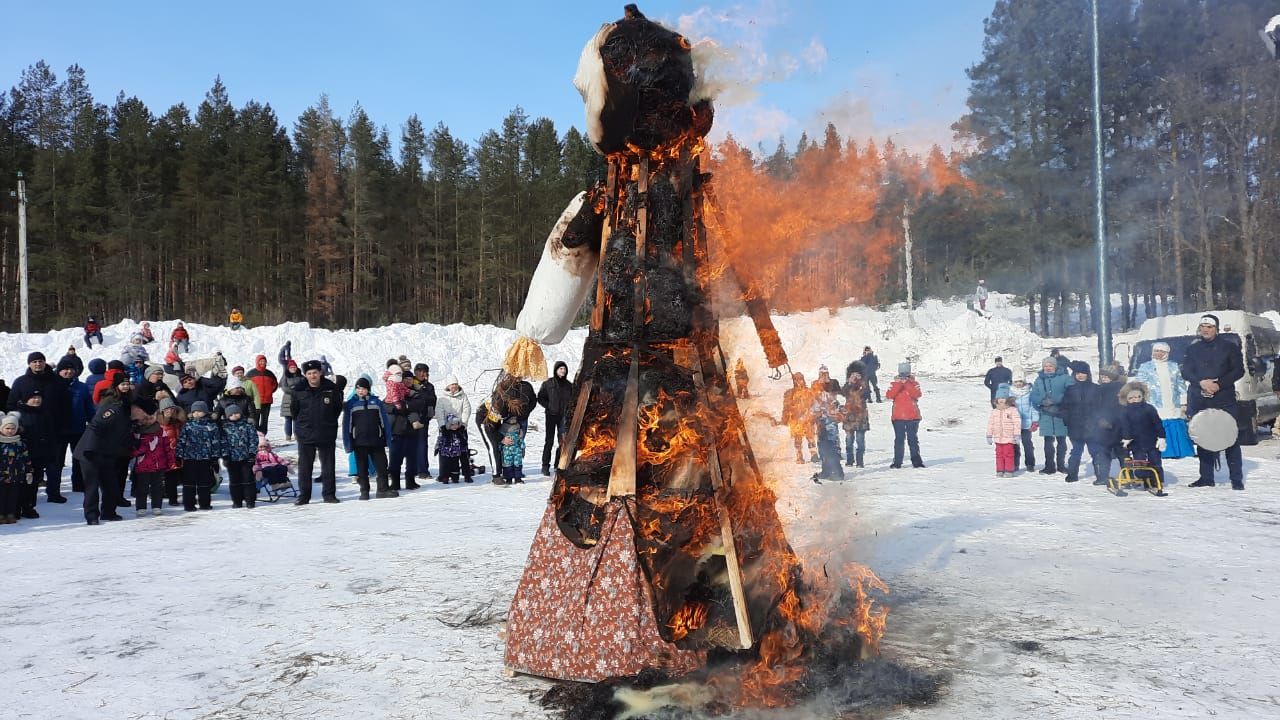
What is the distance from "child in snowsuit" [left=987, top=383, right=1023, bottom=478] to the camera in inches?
435

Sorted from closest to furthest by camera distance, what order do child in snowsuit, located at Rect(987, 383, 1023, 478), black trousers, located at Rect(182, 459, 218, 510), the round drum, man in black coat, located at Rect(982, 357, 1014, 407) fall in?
the round drum < black trousers, located at Rect(182, 459, 218, 510) < child in snowsuit, located at Rect(987, 383, 1023, 478) < man in black coat, located at Rect(982, 357, 1014, 407)

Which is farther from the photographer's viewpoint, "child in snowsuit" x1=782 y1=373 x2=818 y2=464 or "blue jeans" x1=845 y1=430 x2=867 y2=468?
"blue jeans" x1=845 y1=430 x2=867 y2=468

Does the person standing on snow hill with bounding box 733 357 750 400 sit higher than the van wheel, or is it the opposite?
the person standing on snow hill with bounding box 733 357 750 400

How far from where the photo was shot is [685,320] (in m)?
3.44

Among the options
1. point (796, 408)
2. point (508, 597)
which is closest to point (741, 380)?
point (796, 408)

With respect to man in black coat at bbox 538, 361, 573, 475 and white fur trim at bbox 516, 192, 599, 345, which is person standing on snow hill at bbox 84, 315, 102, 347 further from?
white fur trim at bbox 516, 192, 599, 345

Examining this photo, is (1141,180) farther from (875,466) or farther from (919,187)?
(919,187)

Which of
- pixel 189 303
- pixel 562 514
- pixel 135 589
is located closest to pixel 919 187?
pixel 562 514

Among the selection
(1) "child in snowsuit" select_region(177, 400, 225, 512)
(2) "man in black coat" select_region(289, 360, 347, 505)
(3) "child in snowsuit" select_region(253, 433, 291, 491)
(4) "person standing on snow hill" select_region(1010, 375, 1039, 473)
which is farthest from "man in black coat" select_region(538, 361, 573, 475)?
(4) "person standing on snow hill" select_region(1010, 375, 1039, 473)

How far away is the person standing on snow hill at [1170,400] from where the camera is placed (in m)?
11.3

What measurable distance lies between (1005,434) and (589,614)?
31.8 ft

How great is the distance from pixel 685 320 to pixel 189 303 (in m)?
49.7

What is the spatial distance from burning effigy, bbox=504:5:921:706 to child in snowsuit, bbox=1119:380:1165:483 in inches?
304

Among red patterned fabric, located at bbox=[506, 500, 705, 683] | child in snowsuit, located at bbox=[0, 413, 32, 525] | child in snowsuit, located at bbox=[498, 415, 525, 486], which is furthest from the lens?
child in snowsuit, located at bbox=[498, 415, 525, 486]
